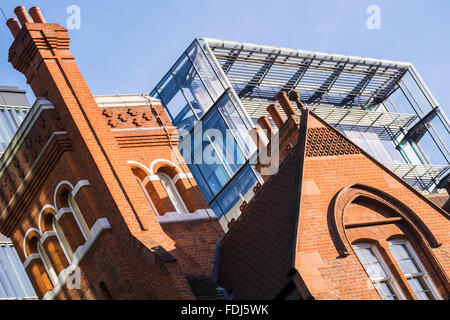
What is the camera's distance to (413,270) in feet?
64.2

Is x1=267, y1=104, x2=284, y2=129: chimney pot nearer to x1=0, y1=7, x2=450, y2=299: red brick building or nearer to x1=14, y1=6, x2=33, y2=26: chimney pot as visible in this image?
x1=0, y1=7, x2=450, y2=299: red brick building

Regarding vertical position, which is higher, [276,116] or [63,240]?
[276,116]

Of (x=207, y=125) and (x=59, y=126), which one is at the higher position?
(x=207, y=125)

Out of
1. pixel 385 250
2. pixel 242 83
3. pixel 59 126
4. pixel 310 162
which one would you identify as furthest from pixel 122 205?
pixel 242 83

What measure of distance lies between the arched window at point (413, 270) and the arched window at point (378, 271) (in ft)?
1.47

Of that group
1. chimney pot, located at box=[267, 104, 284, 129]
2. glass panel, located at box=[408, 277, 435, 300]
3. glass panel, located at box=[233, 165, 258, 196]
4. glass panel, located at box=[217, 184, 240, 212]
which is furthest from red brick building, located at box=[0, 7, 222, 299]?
glass panel, located at box=[217, 184, 240, 212]

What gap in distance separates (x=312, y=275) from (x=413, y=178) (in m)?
38.5

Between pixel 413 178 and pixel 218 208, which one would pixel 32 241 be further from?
pixel 413 178

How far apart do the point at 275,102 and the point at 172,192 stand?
77.3 feet

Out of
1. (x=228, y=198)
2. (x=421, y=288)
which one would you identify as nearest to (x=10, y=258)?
(x=228, y=198)

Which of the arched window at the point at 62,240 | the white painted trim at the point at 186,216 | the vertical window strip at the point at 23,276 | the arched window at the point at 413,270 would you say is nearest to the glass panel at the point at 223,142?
the vertical window strip at the point at 23,276

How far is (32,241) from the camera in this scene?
24.7 m

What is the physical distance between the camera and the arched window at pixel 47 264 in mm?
24147

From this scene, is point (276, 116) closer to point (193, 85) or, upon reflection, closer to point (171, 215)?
point (171, 215)
